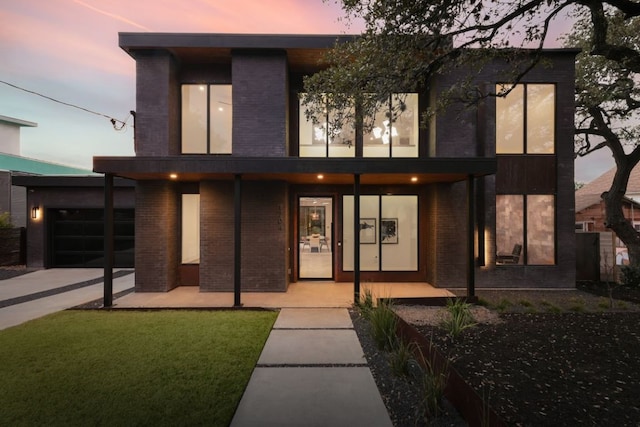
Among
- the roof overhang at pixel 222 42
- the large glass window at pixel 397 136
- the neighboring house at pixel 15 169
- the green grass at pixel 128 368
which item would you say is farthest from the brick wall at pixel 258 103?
the neighboring house at pixel 15 169

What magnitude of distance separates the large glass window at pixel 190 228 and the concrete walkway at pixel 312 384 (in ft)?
16.1

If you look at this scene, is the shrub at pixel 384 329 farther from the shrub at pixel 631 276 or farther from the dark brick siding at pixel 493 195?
the shrub at pixel 631 276

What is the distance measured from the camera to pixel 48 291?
878cm

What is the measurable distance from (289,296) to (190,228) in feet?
12.8

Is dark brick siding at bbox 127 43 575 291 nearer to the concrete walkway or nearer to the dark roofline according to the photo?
the concrete walkway

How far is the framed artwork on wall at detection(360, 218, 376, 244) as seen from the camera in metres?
9.80

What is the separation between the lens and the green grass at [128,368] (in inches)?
128

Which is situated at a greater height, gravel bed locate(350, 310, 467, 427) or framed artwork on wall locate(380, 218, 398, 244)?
framed artwork on wall locate(380, 218, 398, 244)

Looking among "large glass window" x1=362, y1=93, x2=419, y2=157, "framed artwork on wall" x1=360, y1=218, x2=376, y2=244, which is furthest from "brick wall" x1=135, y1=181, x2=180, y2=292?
"large glass window" x1=362, y1=93, x2=419, y2=157

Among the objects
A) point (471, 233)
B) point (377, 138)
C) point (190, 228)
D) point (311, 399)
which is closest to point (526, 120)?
point (377, 138)

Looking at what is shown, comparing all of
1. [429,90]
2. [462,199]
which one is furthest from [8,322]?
[429,90]

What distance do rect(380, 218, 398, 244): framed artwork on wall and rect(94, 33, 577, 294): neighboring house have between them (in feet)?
0.15

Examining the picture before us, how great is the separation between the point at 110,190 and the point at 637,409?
31.8ft

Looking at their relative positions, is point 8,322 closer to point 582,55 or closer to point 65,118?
point 582,55
